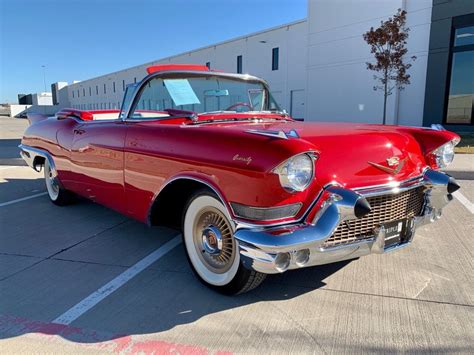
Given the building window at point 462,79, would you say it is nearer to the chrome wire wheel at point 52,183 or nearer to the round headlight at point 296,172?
the chrome wire wheel at point 52,183

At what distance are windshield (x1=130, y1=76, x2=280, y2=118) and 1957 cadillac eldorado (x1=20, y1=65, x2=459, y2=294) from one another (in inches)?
0.5

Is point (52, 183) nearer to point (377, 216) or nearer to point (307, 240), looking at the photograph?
point (307, 240)

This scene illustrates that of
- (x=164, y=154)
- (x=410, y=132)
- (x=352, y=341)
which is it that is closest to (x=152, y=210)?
(x=164, y=154)

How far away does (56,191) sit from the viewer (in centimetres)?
512

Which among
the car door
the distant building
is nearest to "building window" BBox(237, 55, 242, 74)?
Answer: the car door

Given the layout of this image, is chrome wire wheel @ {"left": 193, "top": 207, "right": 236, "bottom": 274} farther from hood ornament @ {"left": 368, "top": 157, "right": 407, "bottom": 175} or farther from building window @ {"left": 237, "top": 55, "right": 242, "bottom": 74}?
building window @ {"left": 237, "top": 55, "right": 242, "bottom": 74}

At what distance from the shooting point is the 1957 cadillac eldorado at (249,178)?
7.06ft

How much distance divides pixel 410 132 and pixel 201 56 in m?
31.1

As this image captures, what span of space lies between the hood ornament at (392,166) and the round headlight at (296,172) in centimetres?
54

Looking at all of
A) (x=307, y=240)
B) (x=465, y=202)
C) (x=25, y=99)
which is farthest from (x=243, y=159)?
(x=25, y=99)

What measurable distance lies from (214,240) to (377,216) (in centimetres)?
111

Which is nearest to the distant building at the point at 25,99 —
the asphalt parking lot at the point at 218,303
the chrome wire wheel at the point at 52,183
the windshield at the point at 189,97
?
the chrome wire wheel at the point at 52,183

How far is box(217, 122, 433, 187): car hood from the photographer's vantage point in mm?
2301

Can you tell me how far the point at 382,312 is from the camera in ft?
7.89
